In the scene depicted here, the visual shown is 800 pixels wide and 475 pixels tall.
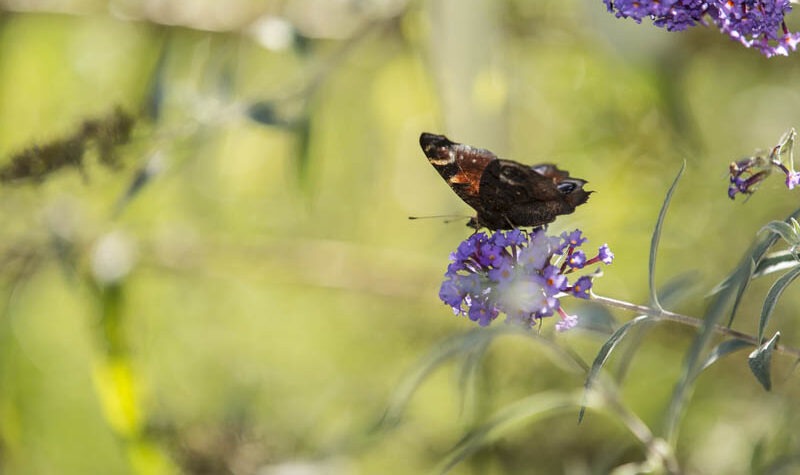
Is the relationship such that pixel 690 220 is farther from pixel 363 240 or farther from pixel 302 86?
pixel 363 240

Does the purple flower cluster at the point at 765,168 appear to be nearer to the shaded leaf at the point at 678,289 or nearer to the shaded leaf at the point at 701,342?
the shaded leaf at the point at 701,342

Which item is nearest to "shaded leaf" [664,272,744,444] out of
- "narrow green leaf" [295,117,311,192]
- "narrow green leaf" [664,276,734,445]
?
"narrow green leaf" [664,276,734,445]

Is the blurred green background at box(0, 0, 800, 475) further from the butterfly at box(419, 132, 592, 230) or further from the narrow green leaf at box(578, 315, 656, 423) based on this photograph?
the narrow green leaf at box(578, 315, 656, 423)

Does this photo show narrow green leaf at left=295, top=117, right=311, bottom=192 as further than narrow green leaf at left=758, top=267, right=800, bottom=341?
Yes

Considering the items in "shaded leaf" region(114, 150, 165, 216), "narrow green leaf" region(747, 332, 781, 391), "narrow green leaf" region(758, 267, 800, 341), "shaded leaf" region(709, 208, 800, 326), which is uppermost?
"shaded leaf" region(114, 150, 165, 216)

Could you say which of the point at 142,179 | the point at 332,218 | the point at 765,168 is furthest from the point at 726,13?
the point at 332,218

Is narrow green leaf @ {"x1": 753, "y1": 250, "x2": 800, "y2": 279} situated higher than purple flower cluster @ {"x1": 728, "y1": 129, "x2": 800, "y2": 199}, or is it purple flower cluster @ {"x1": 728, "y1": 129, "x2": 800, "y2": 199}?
purple flower cluster @ {"x1": 728, "y1": 129, "x2": 800, "y2": 199}
